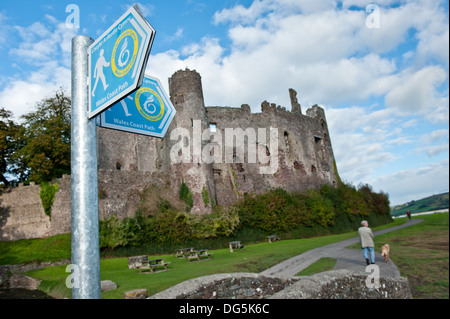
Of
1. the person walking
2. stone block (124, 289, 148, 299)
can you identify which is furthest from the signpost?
the person walking

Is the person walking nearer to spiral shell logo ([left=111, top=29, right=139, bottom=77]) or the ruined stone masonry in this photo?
spiral shell logo ([left=111, top=29, right=139, bottom=77])

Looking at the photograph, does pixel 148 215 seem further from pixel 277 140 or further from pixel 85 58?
pixel 85 58

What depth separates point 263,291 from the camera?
6301 mm

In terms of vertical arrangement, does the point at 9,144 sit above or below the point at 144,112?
above

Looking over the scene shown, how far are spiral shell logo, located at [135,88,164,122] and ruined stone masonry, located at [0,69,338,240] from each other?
19.5 m

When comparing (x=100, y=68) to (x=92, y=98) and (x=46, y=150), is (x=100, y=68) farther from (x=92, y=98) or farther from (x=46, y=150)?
(x=46, y=150)

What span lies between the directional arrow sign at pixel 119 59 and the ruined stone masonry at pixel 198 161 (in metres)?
19.9

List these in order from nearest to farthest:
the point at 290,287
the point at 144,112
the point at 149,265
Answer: the point at 144,112 → the point at 290,287 → the point at 149,265

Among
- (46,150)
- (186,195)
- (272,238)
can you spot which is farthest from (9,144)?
(272,238)

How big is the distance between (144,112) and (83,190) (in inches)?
40.8

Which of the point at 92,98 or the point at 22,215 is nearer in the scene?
the point at 92,98

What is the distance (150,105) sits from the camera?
324 cm

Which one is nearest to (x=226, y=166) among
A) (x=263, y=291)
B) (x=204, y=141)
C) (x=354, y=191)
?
(x=204, y=141)

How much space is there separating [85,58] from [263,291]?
5420mm
